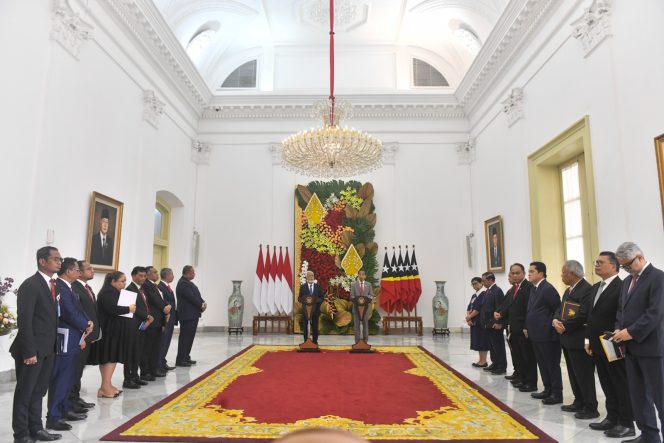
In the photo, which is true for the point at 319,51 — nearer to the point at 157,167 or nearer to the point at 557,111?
the point at 157,167

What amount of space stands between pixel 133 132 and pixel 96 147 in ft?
4.72

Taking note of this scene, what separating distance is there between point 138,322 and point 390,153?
9.16 metres

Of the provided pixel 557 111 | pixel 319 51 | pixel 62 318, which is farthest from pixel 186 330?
pixel 319 51

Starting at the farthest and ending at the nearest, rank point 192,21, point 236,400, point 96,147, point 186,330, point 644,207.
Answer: point 192,21
point 96,147
point 186,330
point 644,207
point 236,400

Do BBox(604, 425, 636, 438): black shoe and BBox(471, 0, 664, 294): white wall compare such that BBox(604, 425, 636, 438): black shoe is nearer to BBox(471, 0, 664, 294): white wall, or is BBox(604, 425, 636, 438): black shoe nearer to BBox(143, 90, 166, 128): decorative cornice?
BBox(471, 0, 664, 294): white wall

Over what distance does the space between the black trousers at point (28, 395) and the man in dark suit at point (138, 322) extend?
1.60 metres

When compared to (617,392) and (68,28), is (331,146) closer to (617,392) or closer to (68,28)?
(68,28)

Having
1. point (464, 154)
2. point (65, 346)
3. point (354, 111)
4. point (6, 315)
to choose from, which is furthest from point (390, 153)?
point (65, 346)

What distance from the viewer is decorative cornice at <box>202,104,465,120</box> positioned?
516 inches

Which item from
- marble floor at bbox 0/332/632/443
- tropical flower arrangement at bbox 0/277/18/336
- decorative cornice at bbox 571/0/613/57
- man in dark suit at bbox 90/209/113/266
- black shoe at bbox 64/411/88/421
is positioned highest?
decorative cornice at bbox 571/0/613/57

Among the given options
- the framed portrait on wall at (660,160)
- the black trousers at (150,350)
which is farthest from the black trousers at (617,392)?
the black trousers at (150,350)

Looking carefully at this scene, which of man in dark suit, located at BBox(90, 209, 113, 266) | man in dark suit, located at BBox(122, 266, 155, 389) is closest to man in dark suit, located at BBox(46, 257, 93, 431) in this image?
man in dark suit, located at BBox(122, 266, 155, 389)

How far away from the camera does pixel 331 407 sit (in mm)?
4789

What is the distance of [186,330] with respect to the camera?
7.27 meters
